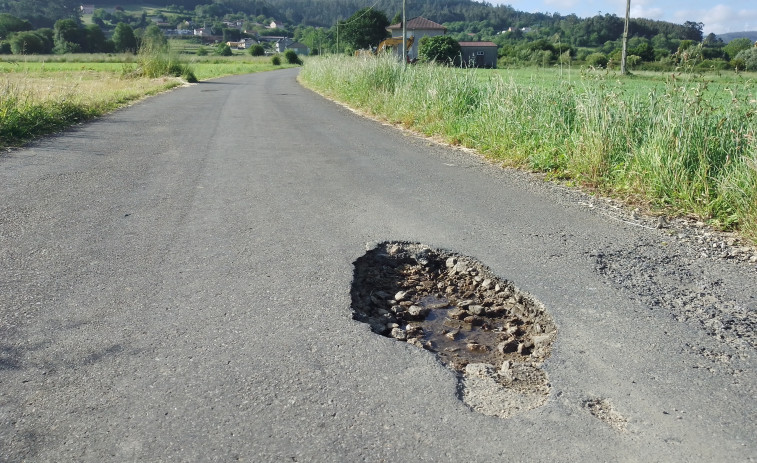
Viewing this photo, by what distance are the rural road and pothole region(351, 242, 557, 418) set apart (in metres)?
0.10

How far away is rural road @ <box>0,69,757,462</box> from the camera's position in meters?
2.40

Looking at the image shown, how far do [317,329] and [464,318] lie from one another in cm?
93

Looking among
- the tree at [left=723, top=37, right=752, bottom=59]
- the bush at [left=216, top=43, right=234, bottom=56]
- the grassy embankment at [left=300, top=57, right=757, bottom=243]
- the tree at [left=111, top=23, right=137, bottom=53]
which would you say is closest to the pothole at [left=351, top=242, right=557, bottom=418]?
the grassy embankment at [left=300, top=57, right=757, bottom=243]

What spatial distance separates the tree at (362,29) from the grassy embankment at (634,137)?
185ft

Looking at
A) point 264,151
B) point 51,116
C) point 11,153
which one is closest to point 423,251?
point 264,151

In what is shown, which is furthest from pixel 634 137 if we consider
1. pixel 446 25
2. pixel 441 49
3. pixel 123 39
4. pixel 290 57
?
pixel 446 25

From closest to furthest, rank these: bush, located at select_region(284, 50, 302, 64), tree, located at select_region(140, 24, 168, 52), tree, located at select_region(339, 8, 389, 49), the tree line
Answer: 1. the tree line
2. tree, located at select_region(140, 24, 168, 52)
3. tree, located at select_region(339, 8, 389, 49)
4. bush, located at select_region(284, 50, 302, 64)

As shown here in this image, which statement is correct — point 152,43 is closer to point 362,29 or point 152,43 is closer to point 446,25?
point 362,29

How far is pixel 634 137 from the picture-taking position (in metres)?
6.88

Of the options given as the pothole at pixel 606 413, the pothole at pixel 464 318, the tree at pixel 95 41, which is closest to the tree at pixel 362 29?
the tree at pixel 95 41

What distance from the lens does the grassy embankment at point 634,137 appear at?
Result: 18.1 feet

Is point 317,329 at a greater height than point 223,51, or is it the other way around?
point 223,51

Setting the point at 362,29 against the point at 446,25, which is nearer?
the point at 362,29

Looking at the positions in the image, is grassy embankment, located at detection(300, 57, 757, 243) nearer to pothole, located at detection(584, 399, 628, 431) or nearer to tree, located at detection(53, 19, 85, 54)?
pothole, located at detection(584, 399, 628, 431)
